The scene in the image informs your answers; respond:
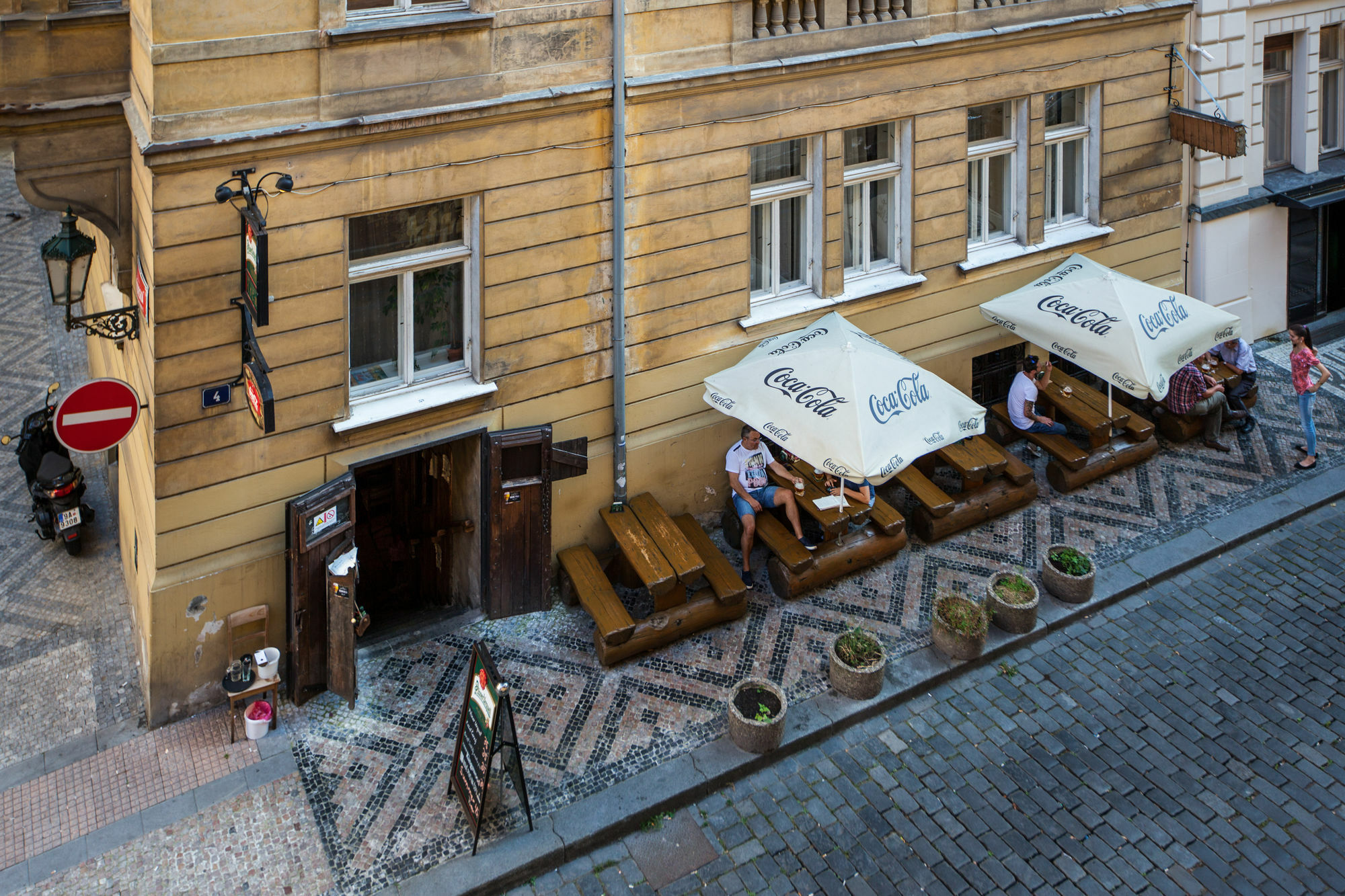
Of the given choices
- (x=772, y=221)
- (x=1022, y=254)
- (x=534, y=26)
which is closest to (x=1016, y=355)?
(x=1022, y=254)

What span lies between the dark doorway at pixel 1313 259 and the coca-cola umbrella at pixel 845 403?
9.06 m

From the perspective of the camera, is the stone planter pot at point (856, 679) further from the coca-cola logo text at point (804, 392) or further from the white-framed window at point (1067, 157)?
the white-framed window at point (1067, 157)

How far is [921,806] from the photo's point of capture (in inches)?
398

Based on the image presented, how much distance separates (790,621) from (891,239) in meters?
4.84

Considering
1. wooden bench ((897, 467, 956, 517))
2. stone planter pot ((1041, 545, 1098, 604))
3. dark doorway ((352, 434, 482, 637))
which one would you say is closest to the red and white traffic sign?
dark doorway ((352, 434, 482, 637))

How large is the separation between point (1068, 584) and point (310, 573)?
24.2 feet

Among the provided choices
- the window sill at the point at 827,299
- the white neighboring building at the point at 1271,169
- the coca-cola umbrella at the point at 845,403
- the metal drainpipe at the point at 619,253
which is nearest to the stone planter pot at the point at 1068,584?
the coca-cola umbrella at the point at 845,403

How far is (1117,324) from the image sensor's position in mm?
13703

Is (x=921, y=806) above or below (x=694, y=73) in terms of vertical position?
below

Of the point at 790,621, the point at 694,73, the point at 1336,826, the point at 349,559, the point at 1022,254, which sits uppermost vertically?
the point at 694,73

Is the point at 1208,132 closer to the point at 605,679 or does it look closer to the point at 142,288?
the point at 605,679

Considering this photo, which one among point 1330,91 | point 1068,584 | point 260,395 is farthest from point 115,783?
point 1330,91

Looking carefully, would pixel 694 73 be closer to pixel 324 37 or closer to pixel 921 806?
pixel 324 37

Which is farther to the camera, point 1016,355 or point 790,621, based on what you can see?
point 1016,355
